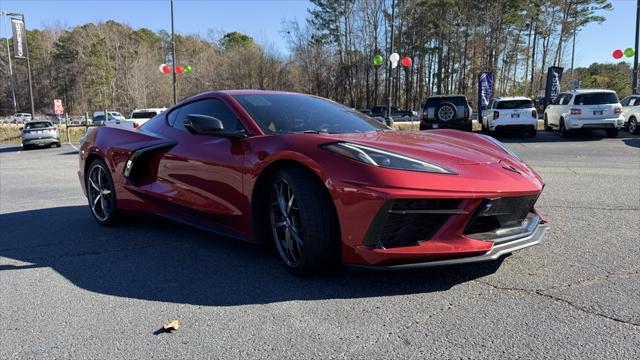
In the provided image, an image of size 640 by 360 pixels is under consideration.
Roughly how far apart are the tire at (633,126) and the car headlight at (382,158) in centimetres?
1882

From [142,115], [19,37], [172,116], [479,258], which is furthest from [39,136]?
[479,258]

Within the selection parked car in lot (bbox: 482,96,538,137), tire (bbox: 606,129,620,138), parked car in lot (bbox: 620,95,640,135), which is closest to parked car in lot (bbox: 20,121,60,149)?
parked car in lot (bbox: 482,96,538,137)

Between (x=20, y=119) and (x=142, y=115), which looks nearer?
(x=142, y=115)

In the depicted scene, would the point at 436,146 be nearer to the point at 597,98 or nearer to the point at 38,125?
the point at 597,98

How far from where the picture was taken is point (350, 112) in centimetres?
459

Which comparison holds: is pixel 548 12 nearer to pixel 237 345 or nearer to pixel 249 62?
pixel 249 62

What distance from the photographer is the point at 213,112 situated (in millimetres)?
4285

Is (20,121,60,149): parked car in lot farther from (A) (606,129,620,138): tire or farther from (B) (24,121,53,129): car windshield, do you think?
(A) (606,129,620,138): tire

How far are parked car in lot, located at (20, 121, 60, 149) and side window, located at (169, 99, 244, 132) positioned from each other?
2080 centimetres

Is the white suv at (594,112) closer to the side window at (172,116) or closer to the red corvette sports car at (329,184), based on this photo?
the red corvette sports car at (329,184)

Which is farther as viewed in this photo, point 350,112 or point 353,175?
point 350,112

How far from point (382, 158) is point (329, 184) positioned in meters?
0.36

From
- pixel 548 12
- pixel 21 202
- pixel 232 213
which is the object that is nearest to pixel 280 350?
pixel 232 213

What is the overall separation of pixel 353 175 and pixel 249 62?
53.2 meters
